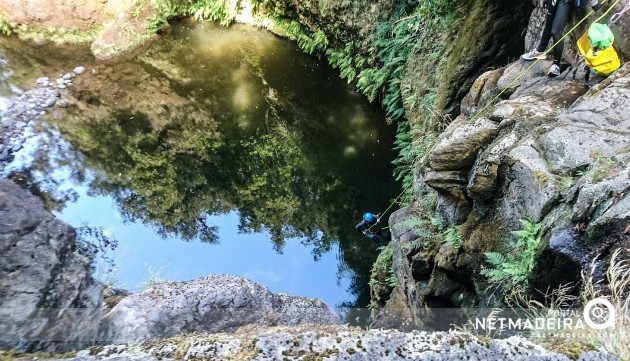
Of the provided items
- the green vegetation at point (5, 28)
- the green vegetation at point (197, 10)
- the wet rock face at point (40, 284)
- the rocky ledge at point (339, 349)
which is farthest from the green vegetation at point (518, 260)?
the green vegetation at point (5, 28)

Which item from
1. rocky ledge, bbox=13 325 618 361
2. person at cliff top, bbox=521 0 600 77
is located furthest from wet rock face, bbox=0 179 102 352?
person at cliff top, bbox=521 0 600 77

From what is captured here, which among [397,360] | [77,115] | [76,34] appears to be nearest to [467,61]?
[397,360]

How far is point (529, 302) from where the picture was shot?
376 centimetres

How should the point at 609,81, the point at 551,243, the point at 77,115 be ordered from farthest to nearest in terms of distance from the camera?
1. the point at 77,115
2. the point at 609,81
3. the point at 551,243

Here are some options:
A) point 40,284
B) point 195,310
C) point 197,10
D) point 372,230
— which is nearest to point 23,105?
point 197,10

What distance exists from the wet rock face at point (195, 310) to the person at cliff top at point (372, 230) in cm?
355

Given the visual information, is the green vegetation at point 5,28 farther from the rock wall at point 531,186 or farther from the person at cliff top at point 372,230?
the rock wall at point 531,186

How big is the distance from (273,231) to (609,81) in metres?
6.69

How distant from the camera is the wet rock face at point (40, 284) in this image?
3.28m

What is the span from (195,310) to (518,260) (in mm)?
3290

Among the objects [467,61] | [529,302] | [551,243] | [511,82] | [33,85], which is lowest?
[529,302]

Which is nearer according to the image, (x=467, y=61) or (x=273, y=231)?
(x=467, y=61)

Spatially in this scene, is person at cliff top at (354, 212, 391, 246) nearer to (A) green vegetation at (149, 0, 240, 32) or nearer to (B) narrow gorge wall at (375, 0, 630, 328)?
(B) narrow gorge wall at (375, 0, 630, 328)

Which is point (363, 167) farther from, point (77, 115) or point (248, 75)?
point (77, 115)
